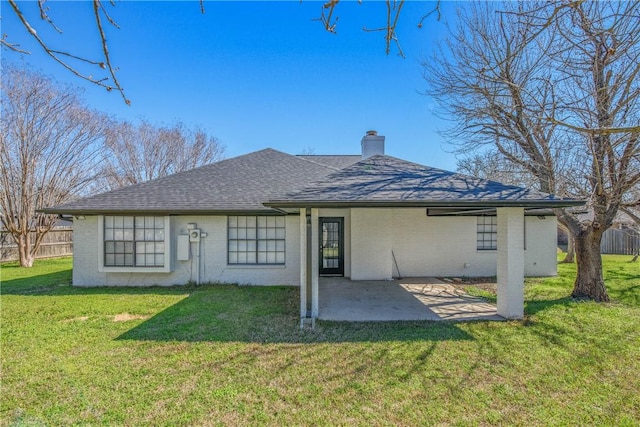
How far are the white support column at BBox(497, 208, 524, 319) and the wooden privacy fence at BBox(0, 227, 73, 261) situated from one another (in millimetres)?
20908

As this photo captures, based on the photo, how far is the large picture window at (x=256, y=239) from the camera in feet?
32.3

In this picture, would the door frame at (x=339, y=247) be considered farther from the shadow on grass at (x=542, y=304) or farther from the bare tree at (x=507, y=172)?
the shadow on grass at (x=542, y=304)

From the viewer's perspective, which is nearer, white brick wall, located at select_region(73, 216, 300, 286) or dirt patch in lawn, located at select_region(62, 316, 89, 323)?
dirt patch in lawn, located at select_region(62, 316, 89, 323)

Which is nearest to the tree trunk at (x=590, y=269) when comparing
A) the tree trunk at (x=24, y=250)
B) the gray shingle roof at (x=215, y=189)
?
the gray shingle roof at (x=215, y=189)

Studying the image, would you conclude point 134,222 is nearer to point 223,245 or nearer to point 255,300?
point 223,245

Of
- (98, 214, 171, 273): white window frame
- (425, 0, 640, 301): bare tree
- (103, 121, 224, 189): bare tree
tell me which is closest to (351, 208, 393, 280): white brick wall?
(425, 0, 640, 301): bare tree

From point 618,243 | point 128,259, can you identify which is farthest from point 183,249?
point 618,243

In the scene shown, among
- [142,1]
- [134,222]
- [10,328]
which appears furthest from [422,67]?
[10,328]

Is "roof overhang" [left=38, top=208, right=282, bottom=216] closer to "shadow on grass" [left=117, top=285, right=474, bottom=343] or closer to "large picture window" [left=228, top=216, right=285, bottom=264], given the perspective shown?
"large picture window" [left=228, top=216, right=285, bottom=264]

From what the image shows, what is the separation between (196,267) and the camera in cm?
966

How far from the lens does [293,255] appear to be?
32.0 ft

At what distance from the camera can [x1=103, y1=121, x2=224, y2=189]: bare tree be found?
21.9m

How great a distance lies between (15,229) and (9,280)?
4931 millimetres

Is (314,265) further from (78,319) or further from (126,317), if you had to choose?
(78,319)
